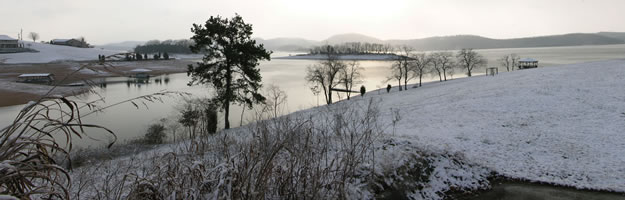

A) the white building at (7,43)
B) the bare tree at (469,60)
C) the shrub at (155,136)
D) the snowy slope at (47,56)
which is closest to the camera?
the shrub at (155,136)

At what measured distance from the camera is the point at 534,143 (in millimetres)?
12586

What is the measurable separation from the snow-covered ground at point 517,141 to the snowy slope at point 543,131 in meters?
0.02

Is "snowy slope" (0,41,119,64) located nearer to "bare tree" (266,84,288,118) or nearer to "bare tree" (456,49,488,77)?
"bare tree" (266,84,288,118)

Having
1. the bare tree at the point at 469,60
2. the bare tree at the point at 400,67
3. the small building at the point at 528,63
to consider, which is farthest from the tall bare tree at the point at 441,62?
the small building at the point at 528,63

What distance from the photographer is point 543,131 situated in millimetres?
14180

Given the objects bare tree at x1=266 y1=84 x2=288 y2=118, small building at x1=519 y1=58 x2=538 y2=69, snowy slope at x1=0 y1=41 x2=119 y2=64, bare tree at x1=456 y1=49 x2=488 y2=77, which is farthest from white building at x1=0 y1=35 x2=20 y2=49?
small building at x1=519 y1=58 x2=538 y2=69

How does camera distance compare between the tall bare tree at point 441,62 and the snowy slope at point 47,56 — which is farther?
the snowy slope at point 47,56

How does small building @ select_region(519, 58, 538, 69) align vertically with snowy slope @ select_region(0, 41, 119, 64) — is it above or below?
below

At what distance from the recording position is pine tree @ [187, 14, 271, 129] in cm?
2303

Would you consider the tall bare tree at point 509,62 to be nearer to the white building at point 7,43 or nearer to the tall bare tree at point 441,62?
the tall bare tree at point 441,62

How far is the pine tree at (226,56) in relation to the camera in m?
23.0

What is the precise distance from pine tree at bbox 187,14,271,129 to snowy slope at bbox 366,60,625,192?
11.6 meters

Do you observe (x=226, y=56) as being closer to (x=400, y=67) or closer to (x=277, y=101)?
(x=277, y=101)

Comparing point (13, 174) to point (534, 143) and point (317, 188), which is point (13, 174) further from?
point (534, 143)
